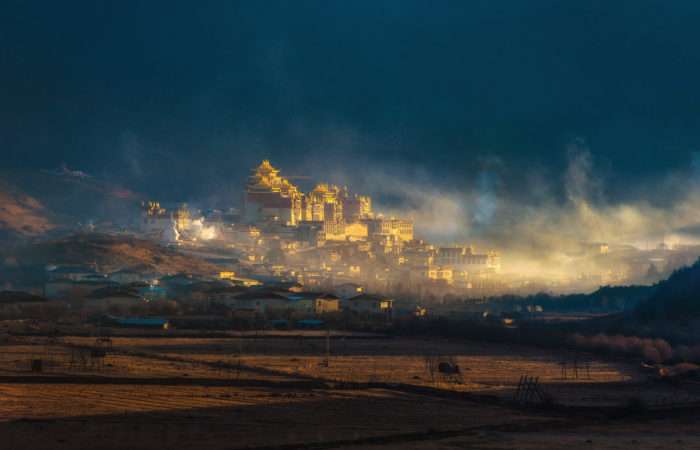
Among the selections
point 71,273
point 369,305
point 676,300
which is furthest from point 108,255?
point 676,300

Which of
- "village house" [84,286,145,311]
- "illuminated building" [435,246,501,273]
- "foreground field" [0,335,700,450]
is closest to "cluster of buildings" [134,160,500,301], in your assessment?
"illuminated building" [435,246,501,273]

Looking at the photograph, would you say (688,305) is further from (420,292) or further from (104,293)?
(420,292)

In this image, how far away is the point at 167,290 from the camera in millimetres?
85500

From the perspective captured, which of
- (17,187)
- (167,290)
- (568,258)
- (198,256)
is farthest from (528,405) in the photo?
(17,187)

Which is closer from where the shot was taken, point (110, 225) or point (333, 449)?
point (333, 449)

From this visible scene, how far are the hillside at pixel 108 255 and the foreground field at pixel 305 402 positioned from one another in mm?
44493

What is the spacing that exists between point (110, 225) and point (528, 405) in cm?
9079

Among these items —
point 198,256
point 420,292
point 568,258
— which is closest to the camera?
point 420,292

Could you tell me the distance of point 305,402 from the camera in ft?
131

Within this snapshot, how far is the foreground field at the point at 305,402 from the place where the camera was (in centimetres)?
3506

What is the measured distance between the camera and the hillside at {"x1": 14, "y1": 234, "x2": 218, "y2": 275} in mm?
98688

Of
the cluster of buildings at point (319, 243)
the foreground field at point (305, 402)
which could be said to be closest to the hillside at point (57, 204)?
the cluster of buildings at point (319, 243)

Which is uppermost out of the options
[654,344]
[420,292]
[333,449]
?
[420,292]

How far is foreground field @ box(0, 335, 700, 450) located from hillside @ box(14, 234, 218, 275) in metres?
44.5
